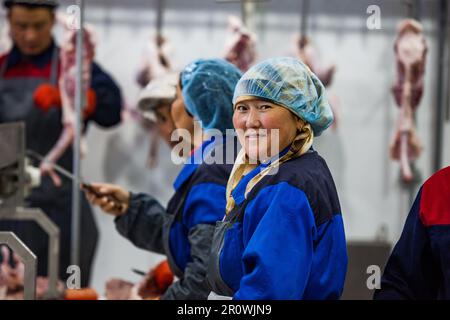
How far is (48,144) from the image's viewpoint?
400 centimetres

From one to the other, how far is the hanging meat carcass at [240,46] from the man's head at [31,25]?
2.81ft

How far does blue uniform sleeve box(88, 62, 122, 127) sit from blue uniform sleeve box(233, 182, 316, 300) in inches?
99.5

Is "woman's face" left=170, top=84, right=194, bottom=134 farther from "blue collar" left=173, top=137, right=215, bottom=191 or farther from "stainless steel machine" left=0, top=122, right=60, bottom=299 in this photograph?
"stainless steel machine" left=0, top=122, right=60, bottom=299

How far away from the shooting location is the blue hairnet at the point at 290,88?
1.74m

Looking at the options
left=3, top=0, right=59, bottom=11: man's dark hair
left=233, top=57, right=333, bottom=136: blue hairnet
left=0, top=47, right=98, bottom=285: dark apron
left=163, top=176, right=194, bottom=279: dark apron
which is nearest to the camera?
left=233, top=57, right=333, bottom=136: blue hairnet

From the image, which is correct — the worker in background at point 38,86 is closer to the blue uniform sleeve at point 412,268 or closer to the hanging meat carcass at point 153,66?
the hanging meat carcass at point 153,66

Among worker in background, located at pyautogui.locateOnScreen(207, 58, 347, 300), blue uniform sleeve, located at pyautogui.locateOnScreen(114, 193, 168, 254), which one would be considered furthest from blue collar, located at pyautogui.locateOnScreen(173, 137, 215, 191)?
worker in background, located at pyautogui.locateOnScreen(207, 58, 347, 300)

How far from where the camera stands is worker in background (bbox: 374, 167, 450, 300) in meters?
1.79

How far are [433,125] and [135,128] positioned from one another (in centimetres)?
148

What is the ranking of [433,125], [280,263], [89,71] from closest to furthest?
[280,263], [433,125], [89,71]

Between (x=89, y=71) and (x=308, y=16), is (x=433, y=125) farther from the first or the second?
(x=89, y=71)

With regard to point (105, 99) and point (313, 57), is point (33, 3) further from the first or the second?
point (313, 57)

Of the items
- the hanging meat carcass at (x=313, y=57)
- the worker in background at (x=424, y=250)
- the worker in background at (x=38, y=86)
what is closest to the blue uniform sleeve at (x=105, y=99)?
the worker in background at (x=38, y=86)

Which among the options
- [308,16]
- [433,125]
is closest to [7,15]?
[308,16]
